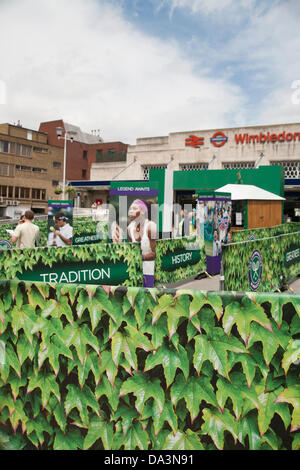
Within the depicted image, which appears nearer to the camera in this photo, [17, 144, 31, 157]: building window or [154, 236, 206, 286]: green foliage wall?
[154, 236, 206, 286]: green foliage wall

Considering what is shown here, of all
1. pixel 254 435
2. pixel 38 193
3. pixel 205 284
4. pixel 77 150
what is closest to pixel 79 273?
pixel 254 435

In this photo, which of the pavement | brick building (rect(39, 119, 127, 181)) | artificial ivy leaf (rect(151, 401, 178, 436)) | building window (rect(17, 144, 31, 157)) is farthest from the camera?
brick building (rect(39, 119, 127, 181))

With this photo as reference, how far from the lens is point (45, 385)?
9.20ft

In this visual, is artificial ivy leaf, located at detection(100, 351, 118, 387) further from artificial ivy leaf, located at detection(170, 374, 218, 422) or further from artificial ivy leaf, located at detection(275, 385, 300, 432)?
artificial ivy leaf, located at detection(275, 385, 300, 432)

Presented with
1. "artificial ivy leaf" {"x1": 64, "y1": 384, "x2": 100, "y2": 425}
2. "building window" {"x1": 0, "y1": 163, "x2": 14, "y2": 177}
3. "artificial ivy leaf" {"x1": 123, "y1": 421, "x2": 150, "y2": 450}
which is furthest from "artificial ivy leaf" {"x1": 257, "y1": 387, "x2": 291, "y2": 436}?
"building window" {"x1": 0, "y1": 163, "x2": 14, "y2": 177}

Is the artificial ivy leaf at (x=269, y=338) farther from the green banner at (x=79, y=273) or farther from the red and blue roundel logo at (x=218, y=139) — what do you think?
the red and blue roundel logo at (x=218, y=139)

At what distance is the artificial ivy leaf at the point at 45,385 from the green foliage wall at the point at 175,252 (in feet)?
21.7

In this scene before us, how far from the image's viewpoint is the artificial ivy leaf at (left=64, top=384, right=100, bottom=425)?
2693 mm

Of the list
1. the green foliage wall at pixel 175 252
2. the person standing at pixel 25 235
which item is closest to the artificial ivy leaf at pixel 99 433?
the person standing at pixel 25 235

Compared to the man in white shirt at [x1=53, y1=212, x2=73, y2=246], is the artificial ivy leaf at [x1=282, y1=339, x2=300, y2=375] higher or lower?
lower

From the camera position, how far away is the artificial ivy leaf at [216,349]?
2.45 m

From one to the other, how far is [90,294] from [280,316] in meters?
1.33

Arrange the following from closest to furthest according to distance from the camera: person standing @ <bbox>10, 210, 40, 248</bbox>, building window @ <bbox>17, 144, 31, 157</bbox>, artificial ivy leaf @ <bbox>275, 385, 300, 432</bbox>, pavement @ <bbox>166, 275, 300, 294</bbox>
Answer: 1. artificial ivy leaf @ <bbox>275, 385, 300, 432</bbox>
2. person standing @ <bbox>10, 210, 40, 248</bbox>
3. pavement @ <bbox>166, 275, 300, 294</bbox>
4. building window @ <bbox>17, 144, 31, 157</bbox>

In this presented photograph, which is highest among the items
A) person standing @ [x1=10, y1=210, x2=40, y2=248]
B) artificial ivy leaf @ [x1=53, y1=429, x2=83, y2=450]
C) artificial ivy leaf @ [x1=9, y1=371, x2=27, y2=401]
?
person standing @ [x1=10, y1=210, x2=40, y2=248]
